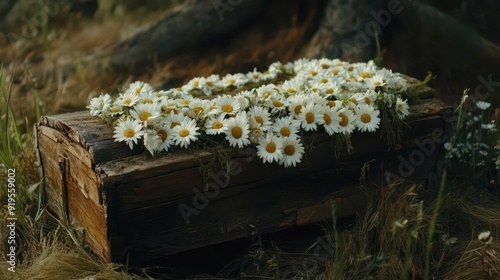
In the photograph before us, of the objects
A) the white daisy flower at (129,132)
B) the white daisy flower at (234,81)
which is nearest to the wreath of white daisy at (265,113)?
the white daisy flower at (129,132)

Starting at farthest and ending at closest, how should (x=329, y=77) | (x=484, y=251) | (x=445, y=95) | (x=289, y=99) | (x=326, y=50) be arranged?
(x=326, y=50), (x=445, y=95), (x=329, y=77), (x=289, y=99), (x=484, y=251)

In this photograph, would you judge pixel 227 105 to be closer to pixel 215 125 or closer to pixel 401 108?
pixel 215 125

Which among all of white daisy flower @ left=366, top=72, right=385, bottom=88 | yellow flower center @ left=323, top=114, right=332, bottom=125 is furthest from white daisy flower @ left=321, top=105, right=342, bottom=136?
white daisy flower @ left=366, top=72, right=385, bottom=88

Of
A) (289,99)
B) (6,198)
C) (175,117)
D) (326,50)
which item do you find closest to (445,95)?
(326,50)

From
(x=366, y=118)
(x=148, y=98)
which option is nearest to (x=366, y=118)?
(x=366, y=118)

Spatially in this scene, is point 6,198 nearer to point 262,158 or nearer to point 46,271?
point 46,271
